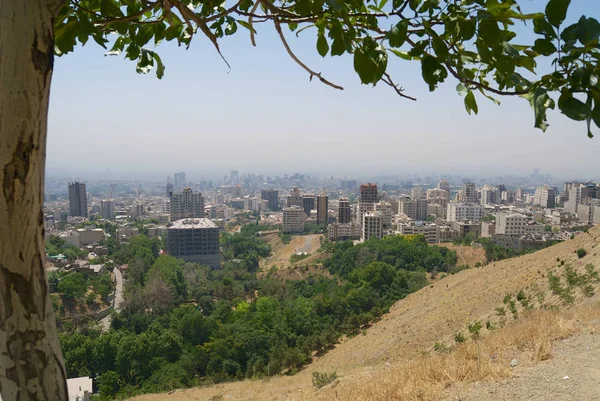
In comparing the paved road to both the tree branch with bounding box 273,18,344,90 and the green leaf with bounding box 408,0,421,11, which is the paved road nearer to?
the tree branch with bounding box 273,18,344,90

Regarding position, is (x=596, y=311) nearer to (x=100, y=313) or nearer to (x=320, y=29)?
(x=320, y=29)

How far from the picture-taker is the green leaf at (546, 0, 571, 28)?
1.89 feet

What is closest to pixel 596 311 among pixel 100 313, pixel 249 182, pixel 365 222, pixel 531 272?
pixel 531 272

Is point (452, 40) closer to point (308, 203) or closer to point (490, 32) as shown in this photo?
point (490, 32)

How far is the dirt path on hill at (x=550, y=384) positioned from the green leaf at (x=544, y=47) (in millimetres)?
1628

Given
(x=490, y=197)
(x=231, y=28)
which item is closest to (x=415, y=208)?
(x=490, y=197)

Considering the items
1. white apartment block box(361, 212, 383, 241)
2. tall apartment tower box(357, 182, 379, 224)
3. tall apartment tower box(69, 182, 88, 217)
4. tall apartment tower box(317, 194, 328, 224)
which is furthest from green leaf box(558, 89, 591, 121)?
tall apartment tower box(69, 182, 88, 217)

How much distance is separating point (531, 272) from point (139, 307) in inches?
601

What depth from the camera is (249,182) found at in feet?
462

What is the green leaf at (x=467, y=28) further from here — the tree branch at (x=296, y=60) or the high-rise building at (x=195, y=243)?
the high-rise building at (x=195, y=243)

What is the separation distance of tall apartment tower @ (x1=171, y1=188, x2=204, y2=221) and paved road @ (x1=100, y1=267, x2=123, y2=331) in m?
23.7

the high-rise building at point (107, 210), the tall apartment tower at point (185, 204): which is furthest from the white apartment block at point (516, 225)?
the high-rise building at point (107, 210)

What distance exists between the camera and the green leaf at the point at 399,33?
2.24 ft

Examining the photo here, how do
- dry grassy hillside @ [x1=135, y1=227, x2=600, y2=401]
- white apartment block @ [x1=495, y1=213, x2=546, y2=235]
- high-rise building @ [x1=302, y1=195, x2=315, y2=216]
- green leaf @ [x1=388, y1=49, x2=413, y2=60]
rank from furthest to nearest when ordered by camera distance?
high-rise building @ [x1=302, y1=195, x2=315, y2=216]
white apartment block @ [x1=495, y1=213, x2=546, y2=235]
dry grassy hillside @ [x1=135, y1=227, x2=600, y2=401]
green leaf @ [x1=388, y1=49, x2=413, y2=60]
